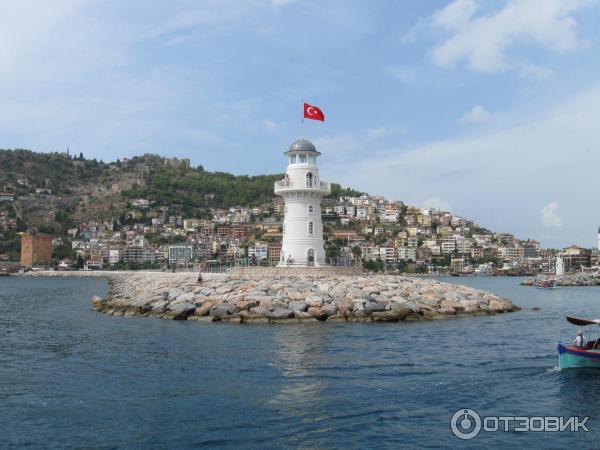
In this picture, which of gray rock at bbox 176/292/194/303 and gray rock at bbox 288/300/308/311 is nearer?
gray rock at bbox 288/300/308/311

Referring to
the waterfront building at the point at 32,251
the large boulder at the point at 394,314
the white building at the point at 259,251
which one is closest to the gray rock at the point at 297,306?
the large boulder at the point at 394,314

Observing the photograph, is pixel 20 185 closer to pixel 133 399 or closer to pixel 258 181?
pixel 258 181

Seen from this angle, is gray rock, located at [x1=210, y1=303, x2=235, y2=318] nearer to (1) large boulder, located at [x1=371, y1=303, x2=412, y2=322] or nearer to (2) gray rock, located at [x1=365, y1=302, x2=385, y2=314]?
(2) gray rock, located at [x1=365, y1=302, x2=385, y2=314]

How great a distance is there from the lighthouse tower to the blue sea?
416 inches

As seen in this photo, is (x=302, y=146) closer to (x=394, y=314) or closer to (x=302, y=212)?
(x=302, y=212)

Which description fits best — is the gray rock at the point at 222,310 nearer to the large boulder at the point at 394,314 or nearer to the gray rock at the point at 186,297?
the gray rock at the point at 186,297

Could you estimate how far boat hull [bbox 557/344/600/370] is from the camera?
15945 mm

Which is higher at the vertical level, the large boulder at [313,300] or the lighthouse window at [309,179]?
the lighthouse window at [309,179]

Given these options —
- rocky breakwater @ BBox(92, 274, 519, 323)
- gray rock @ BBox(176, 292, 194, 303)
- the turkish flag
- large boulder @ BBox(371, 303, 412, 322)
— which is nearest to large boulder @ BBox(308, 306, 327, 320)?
rocky breakwater @ BBox(92, 274, 519, 323)

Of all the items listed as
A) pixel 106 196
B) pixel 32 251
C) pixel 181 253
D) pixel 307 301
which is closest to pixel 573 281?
pixel 307 301

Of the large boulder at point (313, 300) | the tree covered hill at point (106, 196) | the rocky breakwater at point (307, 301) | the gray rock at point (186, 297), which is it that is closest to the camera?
the rocky breakwater at point (307, 301)

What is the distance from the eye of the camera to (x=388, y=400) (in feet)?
42.5

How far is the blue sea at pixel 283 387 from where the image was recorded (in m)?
11.0

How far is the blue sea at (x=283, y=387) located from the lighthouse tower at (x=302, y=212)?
10.6 m
